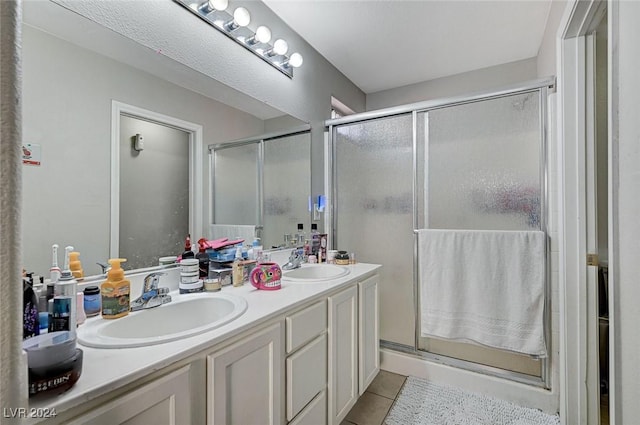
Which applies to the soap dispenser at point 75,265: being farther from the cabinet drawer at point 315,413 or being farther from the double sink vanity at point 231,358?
the cabinet drawer at point 315,413

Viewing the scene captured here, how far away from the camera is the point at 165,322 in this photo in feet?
3.40

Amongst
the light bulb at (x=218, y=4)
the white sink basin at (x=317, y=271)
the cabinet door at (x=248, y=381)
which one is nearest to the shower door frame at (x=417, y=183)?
the white sink basin at (x=317, y=271)

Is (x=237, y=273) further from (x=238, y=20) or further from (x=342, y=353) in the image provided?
(x=238, y=20)

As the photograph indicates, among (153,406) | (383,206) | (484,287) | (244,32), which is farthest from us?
(383,206)

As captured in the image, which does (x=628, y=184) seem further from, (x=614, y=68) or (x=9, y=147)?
(x=9, y=147)

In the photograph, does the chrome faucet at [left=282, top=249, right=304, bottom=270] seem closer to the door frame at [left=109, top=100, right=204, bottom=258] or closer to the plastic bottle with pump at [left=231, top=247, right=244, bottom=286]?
the plastic bottle with pump at [left=231, top=247, right=244, bottom=286]

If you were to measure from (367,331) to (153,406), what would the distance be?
1.24m

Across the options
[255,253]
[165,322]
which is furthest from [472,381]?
[165,322]

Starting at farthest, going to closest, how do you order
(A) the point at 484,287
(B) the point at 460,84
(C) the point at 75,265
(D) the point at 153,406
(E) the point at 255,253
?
1. (B) the point at 460,84
2. (A) the point at 484,287
3. (E) the point at 255,253
4. (C) the point at 75,265
5. (D) the point at 153,406

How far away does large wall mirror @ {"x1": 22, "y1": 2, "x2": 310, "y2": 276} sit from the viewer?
0.90m

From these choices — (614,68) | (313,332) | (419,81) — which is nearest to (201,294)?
(313,332)

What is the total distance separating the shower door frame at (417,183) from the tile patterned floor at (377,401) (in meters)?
0.21

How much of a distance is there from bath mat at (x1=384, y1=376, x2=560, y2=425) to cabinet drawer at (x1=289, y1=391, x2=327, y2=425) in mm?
515

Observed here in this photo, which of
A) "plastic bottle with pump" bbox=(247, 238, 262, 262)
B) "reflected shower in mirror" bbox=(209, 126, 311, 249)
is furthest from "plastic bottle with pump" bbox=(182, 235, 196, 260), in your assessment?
"plastic bottle with pump" bbox=(247, 238, 262, 262)
